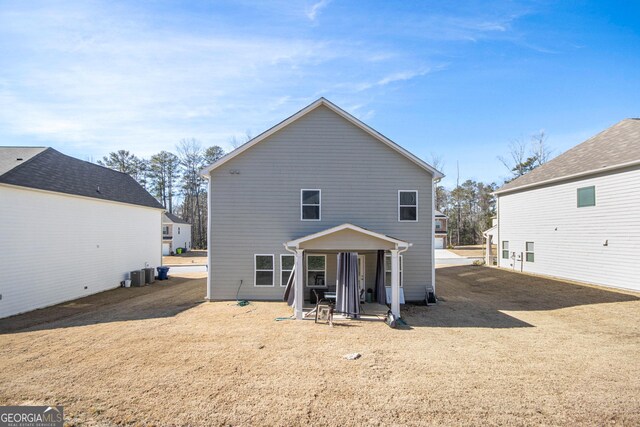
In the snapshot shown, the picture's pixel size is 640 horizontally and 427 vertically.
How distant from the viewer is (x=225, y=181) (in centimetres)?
1352

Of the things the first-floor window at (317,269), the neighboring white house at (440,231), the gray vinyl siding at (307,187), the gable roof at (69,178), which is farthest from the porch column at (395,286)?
the neighboring white house at (440,231)

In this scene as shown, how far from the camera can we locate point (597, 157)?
1684 cm

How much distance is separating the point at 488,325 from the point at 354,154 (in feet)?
25.6

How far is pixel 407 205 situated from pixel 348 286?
15.1 ft

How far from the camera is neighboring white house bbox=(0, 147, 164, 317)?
11.5m

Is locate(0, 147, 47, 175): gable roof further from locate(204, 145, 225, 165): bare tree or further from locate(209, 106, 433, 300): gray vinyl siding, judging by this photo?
locate(204, 145, 225, 165): bare tree

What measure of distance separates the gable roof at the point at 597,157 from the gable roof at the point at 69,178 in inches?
936

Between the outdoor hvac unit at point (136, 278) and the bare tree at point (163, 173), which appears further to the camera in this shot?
the bare tree at point (163, 173)

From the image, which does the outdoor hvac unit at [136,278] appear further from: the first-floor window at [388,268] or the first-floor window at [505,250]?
the first-floor window at [505,250]

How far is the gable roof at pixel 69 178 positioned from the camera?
12.5 m

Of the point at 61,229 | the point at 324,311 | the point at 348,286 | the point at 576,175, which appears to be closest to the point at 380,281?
the point at 348,286

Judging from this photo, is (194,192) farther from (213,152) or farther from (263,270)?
(263,270)

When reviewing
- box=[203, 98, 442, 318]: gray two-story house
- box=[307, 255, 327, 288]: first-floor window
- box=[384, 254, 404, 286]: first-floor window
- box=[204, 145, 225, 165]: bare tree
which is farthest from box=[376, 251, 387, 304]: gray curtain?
box=[204, 145, 225, 165]: bare tree

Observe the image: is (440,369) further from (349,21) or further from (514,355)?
(349,21)
